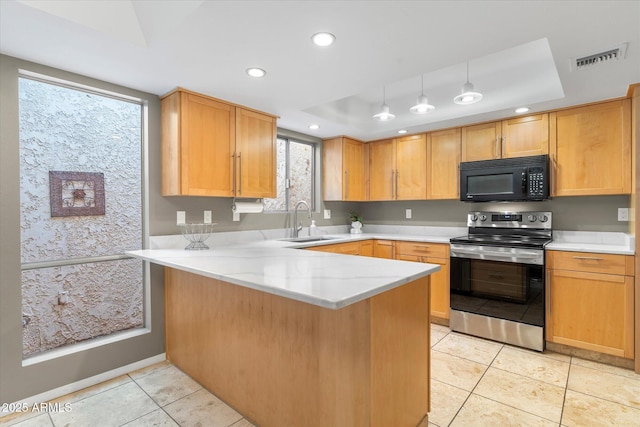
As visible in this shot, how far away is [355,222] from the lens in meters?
4.63

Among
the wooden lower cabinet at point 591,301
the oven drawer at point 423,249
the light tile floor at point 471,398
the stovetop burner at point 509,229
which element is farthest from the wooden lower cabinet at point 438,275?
the wooden lower cabinet at point 591,301

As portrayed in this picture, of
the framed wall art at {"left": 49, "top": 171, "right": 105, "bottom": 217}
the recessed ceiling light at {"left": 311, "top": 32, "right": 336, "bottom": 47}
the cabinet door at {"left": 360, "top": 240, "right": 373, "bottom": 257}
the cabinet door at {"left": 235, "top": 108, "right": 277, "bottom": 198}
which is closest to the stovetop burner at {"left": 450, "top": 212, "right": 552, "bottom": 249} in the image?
the cabinet door at {"left": 360, "top": 240, "right": 373, "bottom": 257}

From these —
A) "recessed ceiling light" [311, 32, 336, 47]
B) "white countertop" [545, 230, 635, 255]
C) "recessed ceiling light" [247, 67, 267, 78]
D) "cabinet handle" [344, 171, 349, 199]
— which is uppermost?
"recessed ceiling light" [247, 67, 267, 78]

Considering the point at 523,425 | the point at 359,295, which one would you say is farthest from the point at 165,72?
the point at 523,425

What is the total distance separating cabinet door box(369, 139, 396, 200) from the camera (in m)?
4.29

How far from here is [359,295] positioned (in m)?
1.17

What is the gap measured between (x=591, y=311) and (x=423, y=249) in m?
1.48

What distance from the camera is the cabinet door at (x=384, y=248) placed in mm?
3836

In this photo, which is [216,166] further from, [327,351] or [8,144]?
[327,351]

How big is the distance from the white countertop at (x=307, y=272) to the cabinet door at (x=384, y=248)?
5.89ft

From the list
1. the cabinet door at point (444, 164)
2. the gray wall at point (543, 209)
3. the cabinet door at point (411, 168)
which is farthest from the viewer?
the cabinet door at point (411, 168)

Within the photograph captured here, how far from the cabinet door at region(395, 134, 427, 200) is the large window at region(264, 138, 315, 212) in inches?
44.6

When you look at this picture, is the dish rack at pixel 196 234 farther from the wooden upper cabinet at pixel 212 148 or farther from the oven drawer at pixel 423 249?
the oven drawer at pixel 423 249

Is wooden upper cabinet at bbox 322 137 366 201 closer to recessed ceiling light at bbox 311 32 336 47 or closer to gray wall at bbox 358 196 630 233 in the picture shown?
gray wall at bbox 358 196 630 233
